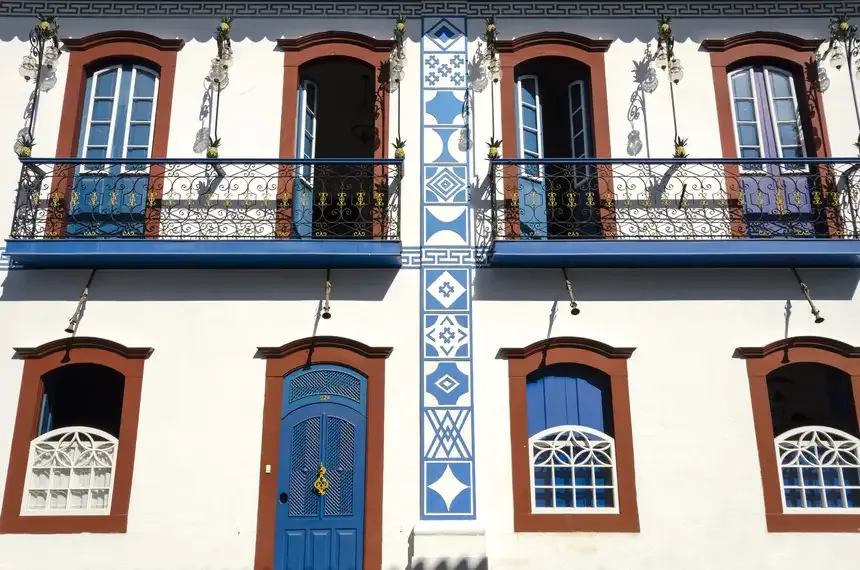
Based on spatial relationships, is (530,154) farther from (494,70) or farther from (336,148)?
(336,148)

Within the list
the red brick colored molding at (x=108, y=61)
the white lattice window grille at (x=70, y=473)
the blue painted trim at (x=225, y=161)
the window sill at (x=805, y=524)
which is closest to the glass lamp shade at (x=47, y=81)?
the red brick colored molding at (x=108, y=61)

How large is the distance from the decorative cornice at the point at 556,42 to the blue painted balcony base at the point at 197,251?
120 inches

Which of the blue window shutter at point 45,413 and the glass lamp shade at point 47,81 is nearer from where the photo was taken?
the blue window shutter at point 45,413

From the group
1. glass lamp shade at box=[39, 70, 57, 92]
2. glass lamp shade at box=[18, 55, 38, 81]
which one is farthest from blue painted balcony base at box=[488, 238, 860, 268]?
glass lamp shade at box=[18, 55, 38, 81]

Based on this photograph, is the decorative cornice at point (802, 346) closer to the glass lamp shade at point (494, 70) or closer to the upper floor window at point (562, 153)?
the upper floor window at point (562, 153)

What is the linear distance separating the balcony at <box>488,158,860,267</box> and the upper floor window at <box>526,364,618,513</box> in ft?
4.38

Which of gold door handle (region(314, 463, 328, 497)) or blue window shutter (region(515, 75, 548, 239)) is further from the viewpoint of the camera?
blue window shutter (region(515, 75, 548, 239))

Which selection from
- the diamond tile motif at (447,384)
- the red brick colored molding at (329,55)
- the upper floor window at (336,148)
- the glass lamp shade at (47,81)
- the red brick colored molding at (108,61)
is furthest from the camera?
the glass lamp shade at (47,81)

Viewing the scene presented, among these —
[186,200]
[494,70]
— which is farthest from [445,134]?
[186,200]

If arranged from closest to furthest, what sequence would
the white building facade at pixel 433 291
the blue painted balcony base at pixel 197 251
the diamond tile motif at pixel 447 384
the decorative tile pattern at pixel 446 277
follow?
1. the white building facade at pixel 433 291
2. the decorative tile pattern at pixel 446 277
3. the diamond tile motif at pixel 447 384
4. the blue painted balcony base at pixel 197 251

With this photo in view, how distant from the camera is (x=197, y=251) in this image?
895 cm

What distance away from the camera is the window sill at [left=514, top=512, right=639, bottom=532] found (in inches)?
332

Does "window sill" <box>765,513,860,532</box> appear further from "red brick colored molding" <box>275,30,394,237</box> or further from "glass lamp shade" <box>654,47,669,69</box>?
"red brick colored molding" <box>275,30,394,237</box>

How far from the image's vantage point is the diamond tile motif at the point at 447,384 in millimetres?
8836
